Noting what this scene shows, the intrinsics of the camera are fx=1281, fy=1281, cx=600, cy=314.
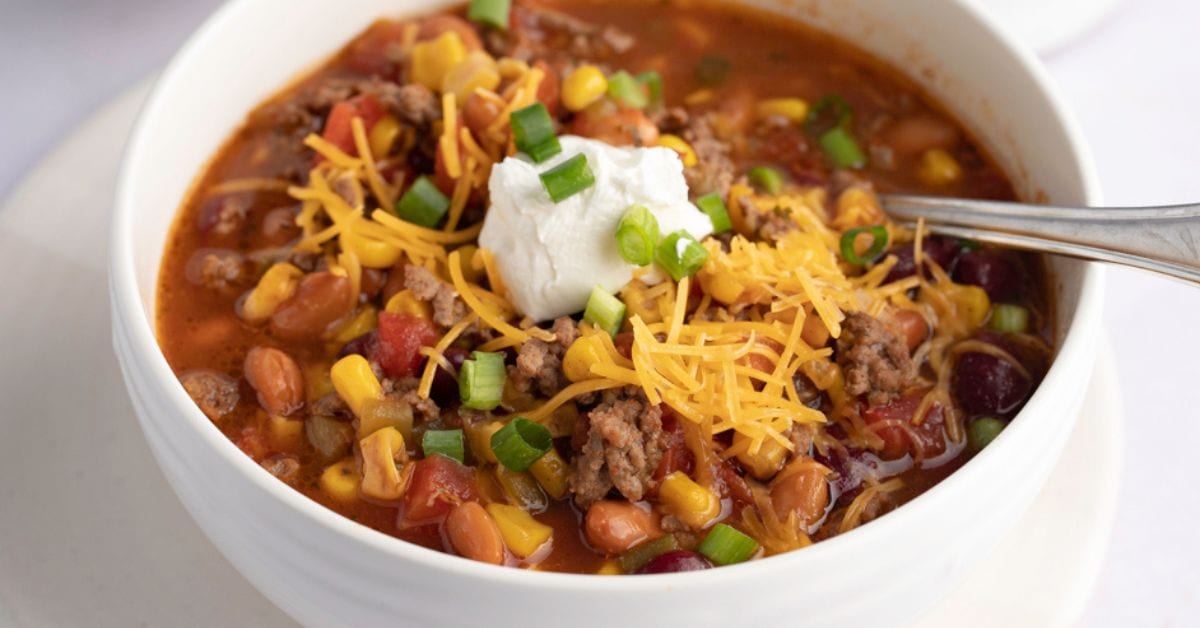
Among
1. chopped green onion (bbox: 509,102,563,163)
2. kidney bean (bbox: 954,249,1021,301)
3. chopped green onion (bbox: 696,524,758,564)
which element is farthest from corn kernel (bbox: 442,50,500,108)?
chopped green onion (bbox: 696,524,758,564)

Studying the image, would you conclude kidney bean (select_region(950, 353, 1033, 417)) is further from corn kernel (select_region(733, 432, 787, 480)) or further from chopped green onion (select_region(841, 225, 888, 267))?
corn kernel (select_region(733, 432, 787, 480))

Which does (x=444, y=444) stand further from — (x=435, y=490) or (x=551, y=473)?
(x=551, y=473)

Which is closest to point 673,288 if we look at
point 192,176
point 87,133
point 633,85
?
point 633,85

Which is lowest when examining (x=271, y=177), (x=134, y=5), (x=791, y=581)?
(x=134, y=5)

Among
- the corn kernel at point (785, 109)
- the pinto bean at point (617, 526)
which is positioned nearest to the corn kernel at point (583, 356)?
the pinto bean at point (617, 526)

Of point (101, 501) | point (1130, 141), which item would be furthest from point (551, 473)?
point (1130, 141)

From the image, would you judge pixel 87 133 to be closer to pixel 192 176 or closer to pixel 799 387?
pixel 192 176

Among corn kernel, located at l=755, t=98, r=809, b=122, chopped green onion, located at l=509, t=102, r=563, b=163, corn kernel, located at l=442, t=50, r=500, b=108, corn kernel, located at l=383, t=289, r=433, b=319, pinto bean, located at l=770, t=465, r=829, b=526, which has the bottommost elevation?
pinto bean, located at l=770, t=465, r=829, b=526
